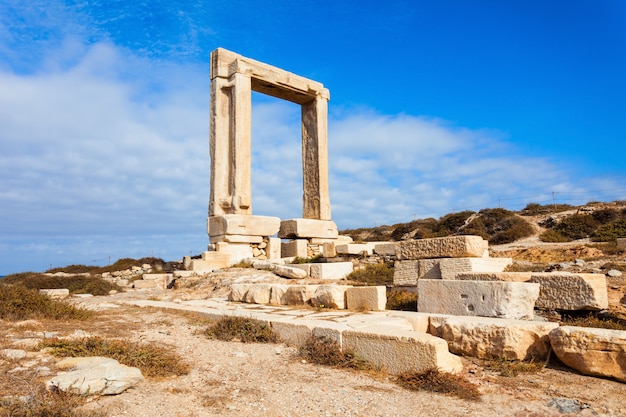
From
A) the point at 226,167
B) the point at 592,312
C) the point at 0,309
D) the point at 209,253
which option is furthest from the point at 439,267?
the point at 226,167

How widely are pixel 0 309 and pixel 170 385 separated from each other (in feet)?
13.4

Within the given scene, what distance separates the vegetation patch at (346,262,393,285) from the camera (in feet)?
29.6

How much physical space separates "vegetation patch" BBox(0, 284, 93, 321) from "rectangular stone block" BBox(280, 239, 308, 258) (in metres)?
8.23

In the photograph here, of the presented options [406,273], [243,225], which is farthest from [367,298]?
[243,225]

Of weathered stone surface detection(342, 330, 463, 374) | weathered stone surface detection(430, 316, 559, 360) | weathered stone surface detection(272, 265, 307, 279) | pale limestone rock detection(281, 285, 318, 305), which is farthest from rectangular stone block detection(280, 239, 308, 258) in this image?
weathered stone surface detection(342, 330, 463, 374)

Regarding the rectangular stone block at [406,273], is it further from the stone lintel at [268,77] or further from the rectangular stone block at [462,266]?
the stone lintel at [268,77]

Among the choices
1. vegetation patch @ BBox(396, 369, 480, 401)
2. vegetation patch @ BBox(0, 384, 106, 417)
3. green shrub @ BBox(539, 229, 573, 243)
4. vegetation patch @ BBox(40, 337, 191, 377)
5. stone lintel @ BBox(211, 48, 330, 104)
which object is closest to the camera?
vegetation patch @ BBox(0, 384, 106, 417)

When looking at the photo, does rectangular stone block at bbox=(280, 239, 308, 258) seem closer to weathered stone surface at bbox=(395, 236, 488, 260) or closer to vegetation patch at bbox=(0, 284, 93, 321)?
weathered stone surface at bbox=(395, 236, 488, 260)

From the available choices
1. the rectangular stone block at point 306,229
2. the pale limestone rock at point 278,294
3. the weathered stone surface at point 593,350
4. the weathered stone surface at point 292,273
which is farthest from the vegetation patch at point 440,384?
the rectangular stone block at point 306,229

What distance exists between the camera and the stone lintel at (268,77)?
14959 mm

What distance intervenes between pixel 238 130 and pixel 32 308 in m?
9.04

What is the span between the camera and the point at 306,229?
15008mm

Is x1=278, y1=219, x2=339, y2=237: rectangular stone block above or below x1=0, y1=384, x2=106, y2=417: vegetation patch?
above

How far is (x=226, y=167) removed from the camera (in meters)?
14.8
